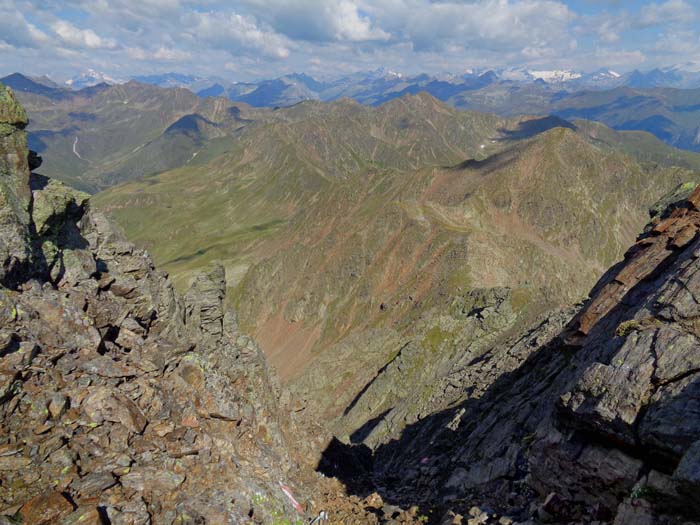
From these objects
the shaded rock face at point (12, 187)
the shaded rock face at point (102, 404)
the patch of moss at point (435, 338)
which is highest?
the shaded rock face at point (12, 187)

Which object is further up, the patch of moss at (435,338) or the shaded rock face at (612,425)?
the shaded rock face at (612,425)

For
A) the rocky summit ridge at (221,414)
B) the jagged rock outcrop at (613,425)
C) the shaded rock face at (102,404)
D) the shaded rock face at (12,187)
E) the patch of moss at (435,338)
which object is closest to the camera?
the jagged rock outcrop at (613,425)

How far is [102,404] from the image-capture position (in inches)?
693

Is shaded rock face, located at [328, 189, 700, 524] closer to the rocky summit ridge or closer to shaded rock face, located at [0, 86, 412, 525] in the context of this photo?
the rocky summit ridge

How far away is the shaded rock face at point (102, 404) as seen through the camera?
14906mm

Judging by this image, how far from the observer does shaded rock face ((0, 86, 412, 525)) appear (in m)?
14.9

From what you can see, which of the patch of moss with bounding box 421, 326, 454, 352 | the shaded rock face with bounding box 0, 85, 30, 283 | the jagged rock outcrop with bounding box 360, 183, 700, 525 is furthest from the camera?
the patch of moss with bounding box 421, 326, 454, 352

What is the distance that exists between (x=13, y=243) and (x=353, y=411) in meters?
64.8

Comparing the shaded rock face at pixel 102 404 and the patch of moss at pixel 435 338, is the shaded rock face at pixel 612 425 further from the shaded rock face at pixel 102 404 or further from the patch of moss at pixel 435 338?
the patch of moss at pixel 435 338

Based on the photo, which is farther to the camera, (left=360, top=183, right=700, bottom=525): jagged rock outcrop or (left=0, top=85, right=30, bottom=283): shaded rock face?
(left=0, top=85, right=30, bottom=283): shaded rock face

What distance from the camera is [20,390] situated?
52.2 feet

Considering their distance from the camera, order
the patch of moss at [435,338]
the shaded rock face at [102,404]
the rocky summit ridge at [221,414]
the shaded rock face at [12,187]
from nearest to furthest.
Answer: the rocky summit ridge at [221,414], the shaded rock face at [102,404], the shaded rock face at [12,187], the patch of moss at [435,338]

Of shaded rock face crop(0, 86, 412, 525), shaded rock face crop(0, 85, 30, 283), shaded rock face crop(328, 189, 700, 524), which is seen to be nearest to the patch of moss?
shaded rock face crop(328, 189, 700, 524)

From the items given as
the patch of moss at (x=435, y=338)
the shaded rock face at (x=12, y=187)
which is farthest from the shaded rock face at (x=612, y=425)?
the patch of moss at (x=435, y=338)
